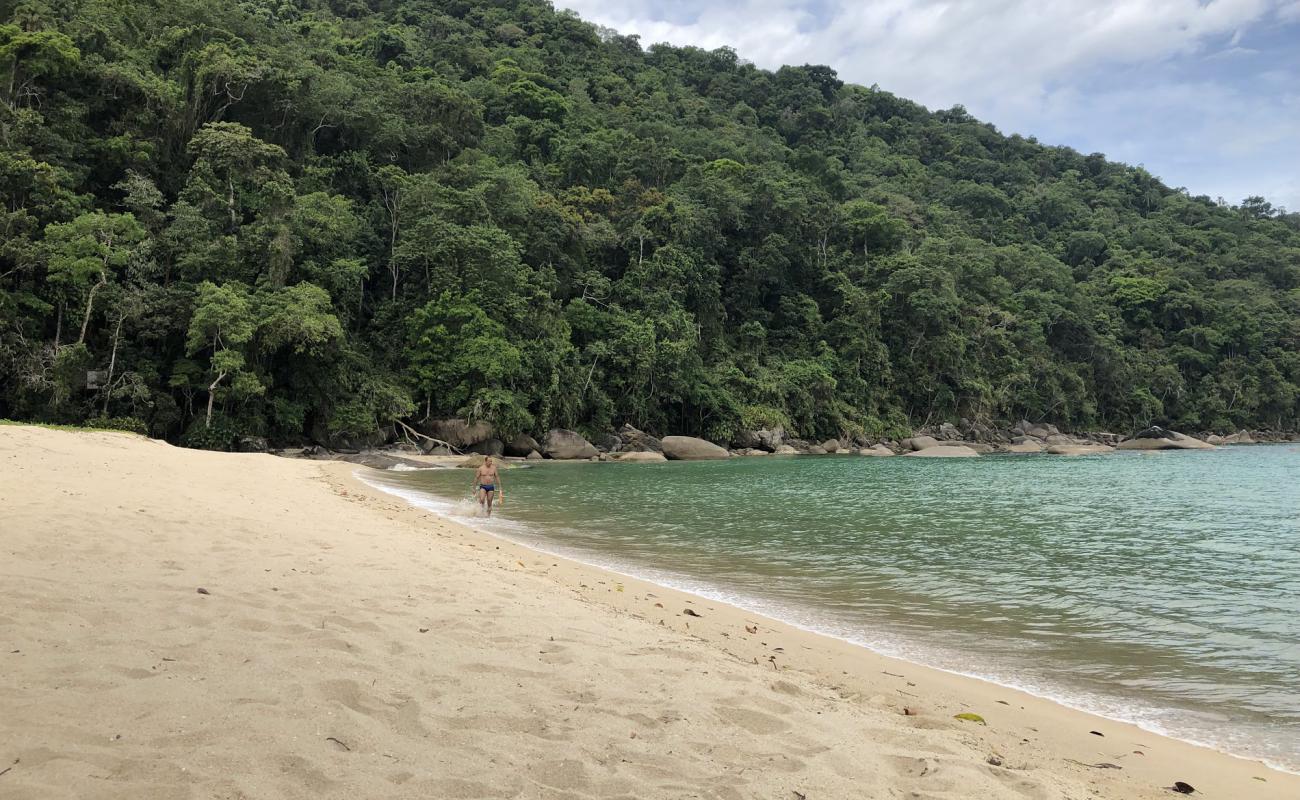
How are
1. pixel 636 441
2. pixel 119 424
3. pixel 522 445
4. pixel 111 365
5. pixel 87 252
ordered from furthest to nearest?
pixel 636 441, pixel 522 445, pixel 111 365, pixel 119 424, pixel 87 252

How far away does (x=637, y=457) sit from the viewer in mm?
35438

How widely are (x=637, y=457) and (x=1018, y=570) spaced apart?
26.1m

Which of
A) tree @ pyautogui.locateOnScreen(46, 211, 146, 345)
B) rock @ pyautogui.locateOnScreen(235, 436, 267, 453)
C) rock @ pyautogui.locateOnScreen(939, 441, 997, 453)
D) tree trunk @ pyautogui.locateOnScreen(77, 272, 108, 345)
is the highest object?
tree @ pyautogui.locateOnScreen(46, 211, 146, 345)

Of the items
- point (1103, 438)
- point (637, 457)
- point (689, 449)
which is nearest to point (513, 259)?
point (637, 457)

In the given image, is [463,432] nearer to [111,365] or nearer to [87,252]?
[111,365]

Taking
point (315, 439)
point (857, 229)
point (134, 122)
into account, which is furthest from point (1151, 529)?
point (857, 229)

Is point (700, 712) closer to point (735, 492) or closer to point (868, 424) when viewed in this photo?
point (735, 492)

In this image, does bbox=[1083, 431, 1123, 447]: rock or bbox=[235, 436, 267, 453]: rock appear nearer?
bbox=[235, 436, 267, 453]: rock

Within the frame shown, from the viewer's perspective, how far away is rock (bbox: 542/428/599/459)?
35062mm

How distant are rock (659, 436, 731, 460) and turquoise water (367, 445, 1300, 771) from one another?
584 inches

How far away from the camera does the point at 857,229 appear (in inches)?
2152

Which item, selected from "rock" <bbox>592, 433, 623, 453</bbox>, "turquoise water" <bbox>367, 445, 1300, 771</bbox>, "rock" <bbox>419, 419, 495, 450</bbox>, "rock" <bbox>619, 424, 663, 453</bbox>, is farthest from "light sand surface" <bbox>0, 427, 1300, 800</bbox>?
"rock" <bbox>619, 424, 663, 453</bbox>

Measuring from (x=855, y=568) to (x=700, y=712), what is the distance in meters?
6.78

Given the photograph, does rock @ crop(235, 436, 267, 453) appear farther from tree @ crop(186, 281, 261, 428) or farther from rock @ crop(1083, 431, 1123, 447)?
rock @ crop(1083, 431, 1123, 447)
